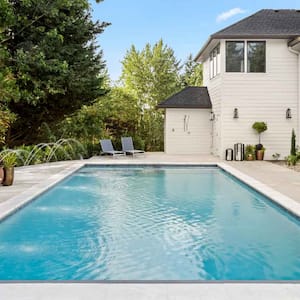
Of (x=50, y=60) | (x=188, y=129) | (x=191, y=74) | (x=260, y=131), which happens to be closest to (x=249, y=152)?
(x=260, y=131)

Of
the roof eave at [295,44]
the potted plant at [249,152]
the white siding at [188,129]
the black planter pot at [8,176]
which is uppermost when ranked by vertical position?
the roof eave at [295,44]

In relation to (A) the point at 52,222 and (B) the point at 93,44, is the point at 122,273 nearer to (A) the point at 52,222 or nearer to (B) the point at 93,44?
(A) the point at 52,222

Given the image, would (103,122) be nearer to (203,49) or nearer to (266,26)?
(203,49)

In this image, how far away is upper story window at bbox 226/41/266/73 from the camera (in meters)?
17.9

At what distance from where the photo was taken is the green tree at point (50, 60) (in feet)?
45.1

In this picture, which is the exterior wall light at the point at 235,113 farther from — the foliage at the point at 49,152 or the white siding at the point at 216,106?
the foliage at the point at 49,152

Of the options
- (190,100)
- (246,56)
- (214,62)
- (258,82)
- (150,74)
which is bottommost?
(190,100)

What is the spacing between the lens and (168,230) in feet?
21.7

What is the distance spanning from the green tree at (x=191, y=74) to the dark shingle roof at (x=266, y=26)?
15.9 m

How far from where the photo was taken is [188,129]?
2098 cm

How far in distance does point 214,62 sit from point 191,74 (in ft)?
57.2

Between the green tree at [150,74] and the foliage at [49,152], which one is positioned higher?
the green tree at [150,74]

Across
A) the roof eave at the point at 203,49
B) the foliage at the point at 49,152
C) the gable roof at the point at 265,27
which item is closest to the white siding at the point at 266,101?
the gable roof at the point at 265,27

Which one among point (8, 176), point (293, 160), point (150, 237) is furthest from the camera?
point (293, 160)
